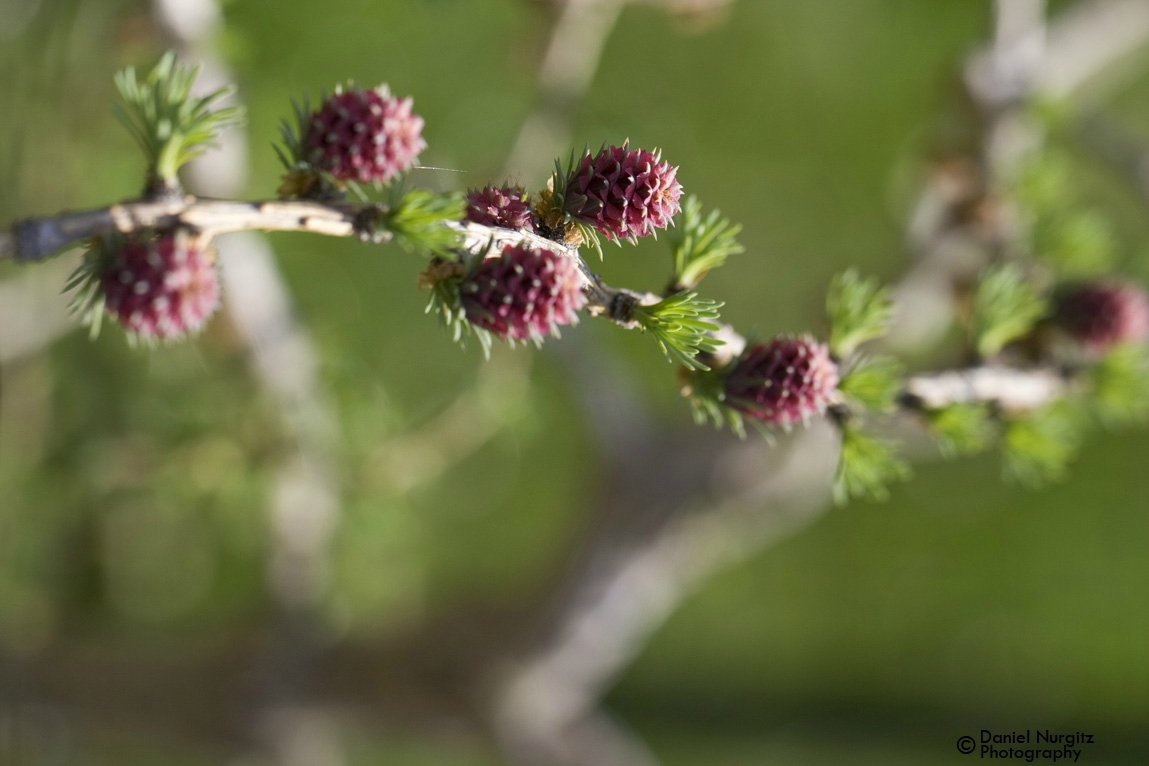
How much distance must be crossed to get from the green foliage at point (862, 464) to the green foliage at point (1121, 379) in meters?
0.26

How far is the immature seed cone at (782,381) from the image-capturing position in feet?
1.16

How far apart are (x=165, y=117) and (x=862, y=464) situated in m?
0.36

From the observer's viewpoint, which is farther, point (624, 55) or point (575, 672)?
point (624, 55)

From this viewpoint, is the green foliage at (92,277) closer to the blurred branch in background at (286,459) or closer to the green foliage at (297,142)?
the green foliage at (297,142)

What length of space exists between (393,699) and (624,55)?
4.41 ft

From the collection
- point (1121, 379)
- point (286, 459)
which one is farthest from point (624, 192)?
point (286, 459)

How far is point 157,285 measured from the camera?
0.92 ft

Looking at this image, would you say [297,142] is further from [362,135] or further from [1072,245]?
[1072,245]

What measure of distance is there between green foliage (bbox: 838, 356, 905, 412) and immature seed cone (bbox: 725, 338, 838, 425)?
4 cm

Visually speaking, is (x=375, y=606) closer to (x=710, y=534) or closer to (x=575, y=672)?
(x=575, y=672)

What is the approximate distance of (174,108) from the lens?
31 cm

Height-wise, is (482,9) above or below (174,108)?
above

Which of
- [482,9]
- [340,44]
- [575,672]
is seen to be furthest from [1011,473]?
[482,9]

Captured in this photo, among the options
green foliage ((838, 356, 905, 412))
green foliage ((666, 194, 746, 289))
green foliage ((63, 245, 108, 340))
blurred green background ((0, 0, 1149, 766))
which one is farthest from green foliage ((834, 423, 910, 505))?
blurred green background ((0, 0, 1149, 766))
